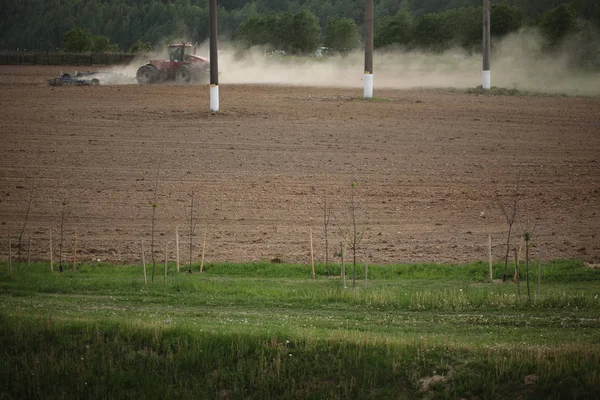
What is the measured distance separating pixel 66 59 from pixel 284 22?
2203 centimetres

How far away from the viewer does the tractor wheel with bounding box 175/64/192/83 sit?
2120 inches

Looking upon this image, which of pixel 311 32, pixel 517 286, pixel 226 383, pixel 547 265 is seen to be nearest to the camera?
pixel 226 383

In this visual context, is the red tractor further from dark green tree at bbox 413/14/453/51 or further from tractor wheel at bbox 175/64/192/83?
dark green tree at bbox 413/14/453/51

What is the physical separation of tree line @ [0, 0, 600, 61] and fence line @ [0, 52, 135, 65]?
9089 millimetres

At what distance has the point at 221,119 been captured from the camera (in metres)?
35.1

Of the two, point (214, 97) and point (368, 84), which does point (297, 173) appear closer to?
point (214, 97)

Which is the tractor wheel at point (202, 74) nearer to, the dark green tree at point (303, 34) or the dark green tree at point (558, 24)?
→ the dark green tree at point (558, 24)

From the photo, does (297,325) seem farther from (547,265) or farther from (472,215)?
(472,215)

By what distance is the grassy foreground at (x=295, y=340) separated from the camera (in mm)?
12180

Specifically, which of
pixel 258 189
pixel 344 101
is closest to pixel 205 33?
pixel 344 101

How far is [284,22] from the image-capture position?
8231cm

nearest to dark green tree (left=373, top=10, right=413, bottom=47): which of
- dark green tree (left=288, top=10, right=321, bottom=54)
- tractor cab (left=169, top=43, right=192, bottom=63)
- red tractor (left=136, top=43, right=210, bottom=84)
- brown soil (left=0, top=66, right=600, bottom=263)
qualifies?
dark green tree (left=288, top=10, right=321, bottom=54)

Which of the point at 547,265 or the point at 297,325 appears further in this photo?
the point at 547,265

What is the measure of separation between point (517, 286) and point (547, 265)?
5.94 feet
